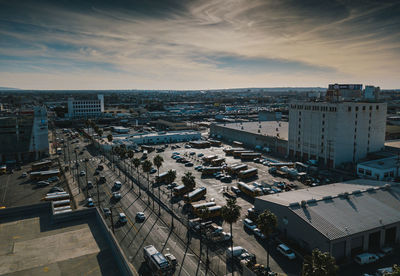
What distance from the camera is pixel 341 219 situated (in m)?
34.8

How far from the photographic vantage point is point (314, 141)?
73625 mm

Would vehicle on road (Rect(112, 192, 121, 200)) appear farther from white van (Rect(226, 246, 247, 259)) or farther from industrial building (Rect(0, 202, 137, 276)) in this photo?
white van (Rect(226, 246, 247, 259))

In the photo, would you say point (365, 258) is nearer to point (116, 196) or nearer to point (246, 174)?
point (246, 174)

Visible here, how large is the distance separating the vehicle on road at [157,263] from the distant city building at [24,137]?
66.1 m

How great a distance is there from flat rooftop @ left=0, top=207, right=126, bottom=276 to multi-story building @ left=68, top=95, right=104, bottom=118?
164m

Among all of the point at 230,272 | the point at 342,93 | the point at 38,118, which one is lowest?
the point at 230,272

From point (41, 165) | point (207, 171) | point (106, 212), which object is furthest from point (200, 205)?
point (41, 165)

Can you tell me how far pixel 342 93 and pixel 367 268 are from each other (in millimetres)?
59676

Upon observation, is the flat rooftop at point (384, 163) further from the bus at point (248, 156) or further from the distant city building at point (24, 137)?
the distant city building at point (24, 137)

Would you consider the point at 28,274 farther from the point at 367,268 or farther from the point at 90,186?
the point at 90,186

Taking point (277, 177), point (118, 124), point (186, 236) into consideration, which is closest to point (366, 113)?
point (277, 177)

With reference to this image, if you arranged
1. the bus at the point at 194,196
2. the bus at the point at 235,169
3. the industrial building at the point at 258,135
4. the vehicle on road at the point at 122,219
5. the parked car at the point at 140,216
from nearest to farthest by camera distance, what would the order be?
the vehicle on road at the point at 122,219
the parked car at the point at 140,216
the bus at the point at 194,196
the bus at the point at 235,169
the industrial building at the point at 258,135

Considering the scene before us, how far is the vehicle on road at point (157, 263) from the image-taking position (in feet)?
96.6

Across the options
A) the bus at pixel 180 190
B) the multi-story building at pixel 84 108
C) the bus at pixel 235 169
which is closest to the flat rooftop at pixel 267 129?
the bus at pixel 235 169
